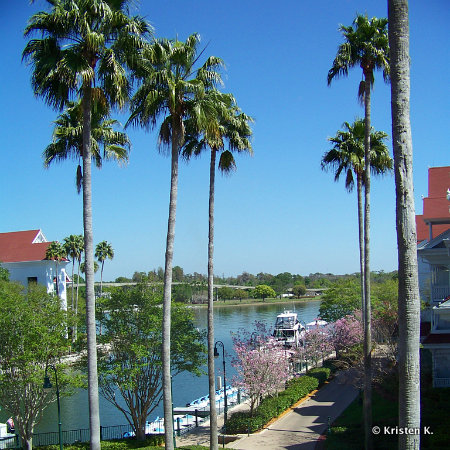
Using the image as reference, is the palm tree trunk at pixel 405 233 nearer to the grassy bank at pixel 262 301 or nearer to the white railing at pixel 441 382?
the white railing at pixel 441 382

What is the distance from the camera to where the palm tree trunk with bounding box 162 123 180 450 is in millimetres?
16359

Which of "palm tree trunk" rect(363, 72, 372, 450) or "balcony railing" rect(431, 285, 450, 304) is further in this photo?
"balcony railing" rect(431, 285, 450, 304)

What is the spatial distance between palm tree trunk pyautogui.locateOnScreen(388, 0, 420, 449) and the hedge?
64.2 ft

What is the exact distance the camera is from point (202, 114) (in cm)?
1706

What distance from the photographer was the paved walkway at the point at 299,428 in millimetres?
23545

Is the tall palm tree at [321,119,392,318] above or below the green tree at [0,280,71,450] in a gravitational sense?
above

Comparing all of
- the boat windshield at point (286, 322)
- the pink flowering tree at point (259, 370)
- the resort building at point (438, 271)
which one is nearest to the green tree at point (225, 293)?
the boat windshield at point (286, 322)

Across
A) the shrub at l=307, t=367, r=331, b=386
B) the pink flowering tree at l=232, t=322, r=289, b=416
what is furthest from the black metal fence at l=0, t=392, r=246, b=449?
the shrub at l=307, t=367, r=331, b=386

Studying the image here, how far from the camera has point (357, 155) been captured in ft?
86.6

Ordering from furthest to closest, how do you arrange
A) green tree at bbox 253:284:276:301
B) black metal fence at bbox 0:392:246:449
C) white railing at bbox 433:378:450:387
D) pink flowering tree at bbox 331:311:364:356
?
1. green tree at bbox 253:284:276:301
2. pink flowering tree at bbox 331:311:364:356
3. black metal fence at bbox 0:392:246:449
4. white railing at bbox 433:378:450:387

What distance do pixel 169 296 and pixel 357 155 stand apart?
45.8 feet

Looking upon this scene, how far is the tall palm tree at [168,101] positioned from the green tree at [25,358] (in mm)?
10189

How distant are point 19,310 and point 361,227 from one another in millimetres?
17596

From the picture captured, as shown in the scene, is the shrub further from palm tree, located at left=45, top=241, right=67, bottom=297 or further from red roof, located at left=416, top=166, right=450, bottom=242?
palm tree, located at left=45, top=241, right=67, bottom=297
